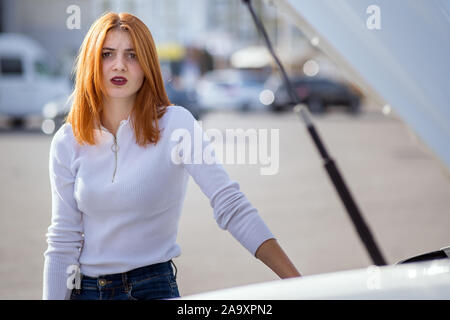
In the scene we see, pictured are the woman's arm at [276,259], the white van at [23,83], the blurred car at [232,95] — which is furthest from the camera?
the blurred car at [232,95]

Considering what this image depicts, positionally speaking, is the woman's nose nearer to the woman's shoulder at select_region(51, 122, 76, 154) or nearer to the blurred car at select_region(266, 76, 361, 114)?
the woman's shoulder at select_region(51, 122, 76, 154)

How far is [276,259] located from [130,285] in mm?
392

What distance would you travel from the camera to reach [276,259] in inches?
66.0

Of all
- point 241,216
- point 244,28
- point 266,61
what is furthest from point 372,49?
Result: point 244,28

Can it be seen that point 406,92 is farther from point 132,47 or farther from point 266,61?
point 266,61

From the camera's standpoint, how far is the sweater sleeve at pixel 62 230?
5.94ft

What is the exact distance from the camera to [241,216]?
1.74 metres

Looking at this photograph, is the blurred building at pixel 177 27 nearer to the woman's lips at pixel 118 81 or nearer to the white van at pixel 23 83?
the white van at pixel 23 83

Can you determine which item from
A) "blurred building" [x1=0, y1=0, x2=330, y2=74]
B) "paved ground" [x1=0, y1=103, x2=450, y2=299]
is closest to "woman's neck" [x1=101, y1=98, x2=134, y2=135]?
"paved ground" [x1=0, y1=103, x2=450, y2=299]

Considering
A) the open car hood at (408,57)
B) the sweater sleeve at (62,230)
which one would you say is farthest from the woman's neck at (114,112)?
the open car hood at (408,57)

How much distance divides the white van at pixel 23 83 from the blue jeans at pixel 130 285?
17323 mm

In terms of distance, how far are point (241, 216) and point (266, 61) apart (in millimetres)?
44339

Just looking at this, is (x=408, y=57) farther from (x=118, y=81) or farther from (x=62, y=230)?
(x=62, y=230)

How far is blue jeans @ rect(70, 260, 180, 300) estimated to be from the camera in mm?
1777
